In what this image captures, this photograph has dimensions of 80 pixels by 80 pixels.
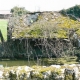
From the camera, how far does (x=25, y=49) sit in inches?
896

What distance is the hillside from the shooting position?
880 inches

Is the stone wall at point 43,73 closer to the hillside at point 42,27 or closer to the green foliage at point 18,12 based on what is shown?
the hillside at point 42,27

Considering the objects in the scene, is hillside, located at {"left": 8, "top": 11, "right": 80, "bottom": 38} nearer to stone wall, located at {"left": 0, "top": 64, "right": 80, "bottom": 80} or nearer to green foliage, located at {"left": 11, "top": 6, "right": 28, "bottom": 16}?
green foliage, located at {"left": 11, "top": 6, "right": 28, "bottom": 16}

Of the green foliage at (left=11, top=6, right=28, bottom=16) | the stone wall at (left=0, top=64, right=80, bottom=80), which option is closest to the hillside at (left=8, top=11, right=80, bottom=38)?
the green foliage at (left=11, top=6, right=28, bottom=16)

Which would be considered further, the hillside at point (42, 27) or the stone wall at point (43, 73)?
the hillside at point (42, 27)

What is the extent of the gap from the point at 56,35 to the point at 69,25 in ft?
6.22

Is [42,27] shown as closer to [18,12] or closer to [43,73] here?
[18,12]

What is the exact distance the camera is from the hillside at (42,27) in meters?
22.4

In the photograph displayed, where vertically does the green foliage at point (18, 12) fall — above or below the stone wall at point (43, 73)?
above

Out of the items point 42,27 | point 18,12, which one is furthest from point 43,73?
point 18,12

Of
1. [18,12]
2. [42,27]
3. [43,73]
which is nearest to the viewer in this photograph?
[43,73]

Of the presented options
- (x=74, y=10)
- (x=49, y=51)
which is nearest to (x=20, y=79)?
(x=49, y=51)

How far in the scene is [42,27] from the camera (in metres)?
22.6

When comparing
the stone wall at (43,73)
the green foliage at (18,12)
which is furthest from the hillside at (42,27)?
the stone wall at (43,73)
